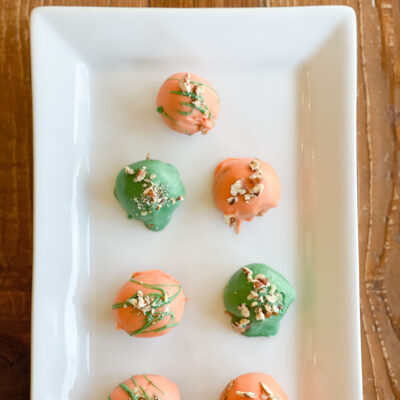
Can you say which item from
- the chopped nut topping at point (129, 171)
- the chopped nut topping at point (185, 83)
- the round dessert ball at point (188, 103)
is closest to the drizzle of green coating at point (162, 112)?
the round dessert ball at point (188, 103)

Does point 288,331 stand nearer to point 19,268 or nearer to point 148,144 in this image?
point 148,144

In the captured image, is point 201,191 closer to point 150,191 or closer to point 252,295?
point 150,191

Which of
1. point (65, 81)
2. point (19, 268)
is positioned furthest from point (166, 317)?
point (65, 81)

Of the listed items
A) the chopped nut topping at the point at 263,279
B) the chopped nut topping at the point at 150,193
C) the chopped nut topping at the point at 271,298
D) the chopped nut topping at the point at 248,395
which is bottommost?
the chopped nut topping at the point at 248,395

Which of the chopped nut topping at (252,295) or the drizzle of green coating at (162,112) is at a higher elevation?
the drizzle of green coating at (162,112)

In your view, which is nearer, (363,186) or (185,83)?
(185,83)

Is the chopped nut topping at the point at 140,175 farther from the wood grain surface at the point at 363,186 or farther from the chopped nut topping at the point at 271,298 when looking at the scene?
the chopped nut topping at the point at 271,298

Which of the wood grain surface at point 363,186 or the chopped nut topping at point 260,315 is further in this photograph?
the wood grain surface at point 363,186

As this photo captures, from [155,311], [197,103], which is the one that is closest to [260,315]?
[155,311]
